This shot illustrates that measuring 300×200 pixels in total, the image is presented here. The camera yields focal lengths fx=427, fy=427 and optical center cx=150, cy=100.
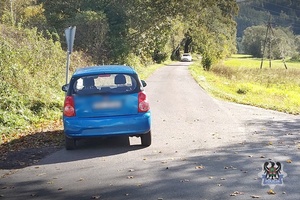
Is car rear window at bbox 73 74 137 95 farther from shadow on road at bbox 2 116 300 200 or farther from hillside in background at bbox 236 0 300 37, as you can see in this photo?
hillside in background at bbox 236 0 300 37

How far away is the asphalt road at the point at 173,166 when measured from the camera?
17.1 feet

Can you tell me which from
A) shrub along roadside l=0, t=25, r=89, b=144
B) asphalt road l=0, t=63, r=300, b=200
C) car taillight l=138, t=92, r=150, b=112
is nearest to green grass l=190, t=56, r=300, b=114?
shrub along roadside l=0, t=25, r=89, b=144

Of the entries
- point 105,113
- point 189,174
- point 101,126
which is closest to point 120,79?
point 105,113

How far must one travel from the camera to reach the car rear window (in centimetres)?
818

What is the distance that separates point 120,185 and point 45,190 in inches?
38.1

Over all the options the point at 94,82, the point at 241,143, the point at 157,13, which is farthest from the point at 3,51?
the point at 157,13

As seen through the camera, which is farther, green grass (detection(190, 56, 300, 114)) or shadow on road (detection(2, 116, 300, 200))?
green grass (detection(190, 56, 300, 114))

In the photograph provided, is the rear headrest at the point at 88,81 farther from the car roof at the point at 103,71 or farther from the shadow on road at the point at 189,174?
the shadow on road at the point at 189,174

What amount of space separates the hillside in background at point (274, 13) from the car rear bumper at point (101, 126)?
143 metres

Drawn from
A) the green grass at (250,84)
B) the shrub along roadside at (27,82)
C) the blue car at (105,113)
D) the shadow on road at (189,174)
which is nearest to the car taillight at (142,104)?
the blue car at (105,113)

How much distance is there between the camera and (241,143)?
855 cm

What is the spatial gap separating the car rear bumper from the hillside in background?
143291 millimetres

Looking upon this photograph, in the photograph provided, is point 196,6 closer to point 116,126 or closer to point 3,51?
point 3,51

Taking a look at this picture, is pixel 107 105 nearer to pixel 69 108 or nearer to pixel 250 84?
A: pixel 69 108
